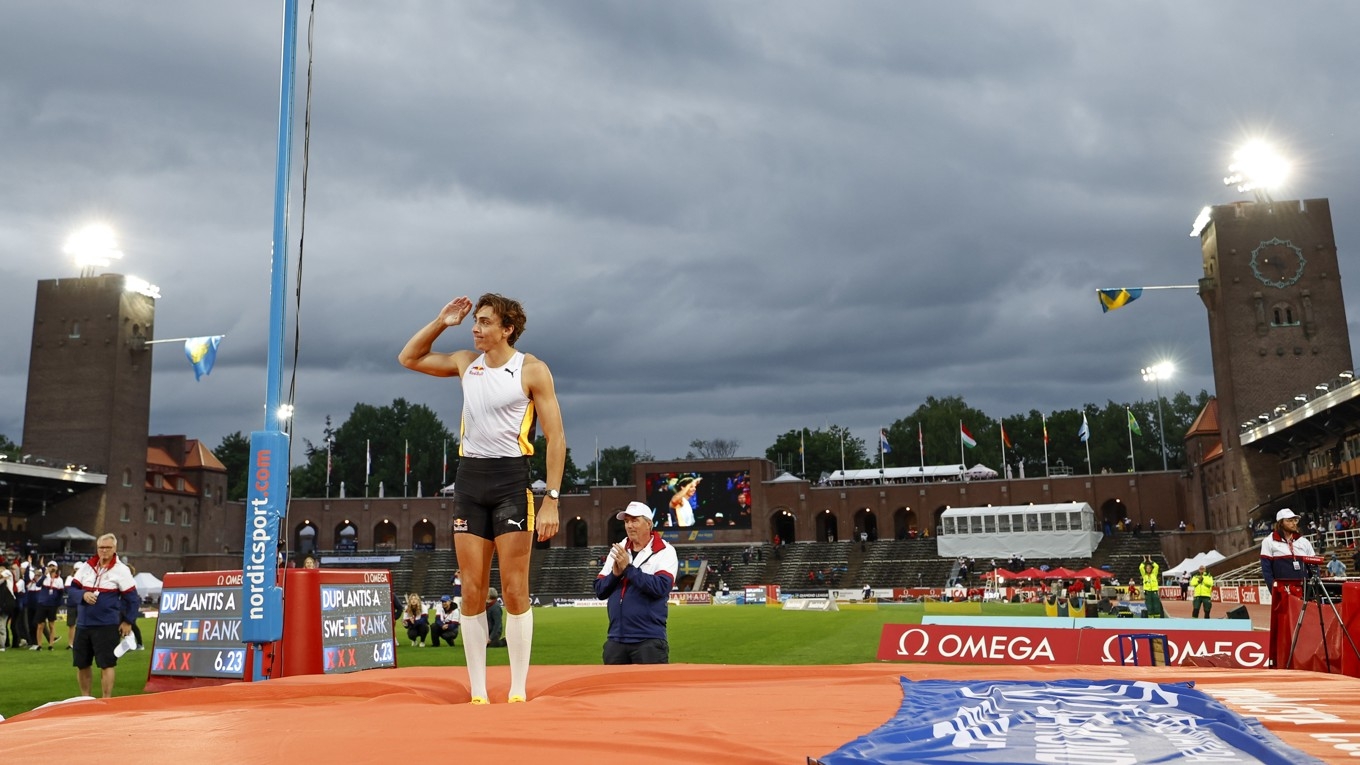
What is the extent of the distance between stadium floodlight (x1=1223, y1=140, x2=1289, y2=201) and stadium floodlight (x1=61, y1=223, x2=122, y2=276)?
7519 centimetres

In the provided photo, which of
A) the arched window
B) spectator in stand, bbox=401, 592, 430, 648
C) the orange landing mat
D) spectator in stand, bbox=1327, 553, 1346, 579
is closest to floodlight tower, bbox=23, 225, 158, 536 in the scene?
spectator in stand, bbox=401, 592, 430, 648

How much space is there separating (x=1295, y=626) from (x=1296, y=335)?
197 feet

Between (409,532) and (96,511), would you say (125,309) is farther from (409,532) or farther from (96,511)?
(409,532)

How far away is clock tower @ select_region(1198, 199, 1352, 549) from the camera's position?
192 feet

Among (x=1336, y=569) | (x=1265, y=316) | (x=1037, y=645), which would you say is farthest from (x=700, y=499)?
(x=1037, y=645)

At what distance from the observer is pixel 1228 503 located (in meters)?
60.5

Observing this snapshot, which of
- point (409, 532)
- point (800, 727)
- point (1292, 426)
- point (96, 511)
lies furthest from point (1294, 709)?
point (409, 532)

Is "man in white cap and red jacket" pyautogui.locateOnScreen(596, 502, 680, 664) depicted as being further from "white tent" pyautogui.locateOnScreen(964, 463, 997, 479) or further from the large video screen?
"white tent" pyautogui.locateOnScreen(964, 463, 997, 479)

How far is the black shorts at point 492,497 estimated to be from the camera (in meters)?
5.63

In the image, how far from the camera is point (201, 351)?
4991 centimetres

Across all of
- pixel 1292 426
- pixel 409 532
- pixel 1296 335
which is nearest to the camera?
pixel 1292 426

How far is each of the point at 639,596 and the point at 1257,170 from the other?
6760cm

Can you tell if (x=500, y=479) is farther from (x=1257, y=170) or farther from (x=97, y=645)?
(x=1257, y=170)

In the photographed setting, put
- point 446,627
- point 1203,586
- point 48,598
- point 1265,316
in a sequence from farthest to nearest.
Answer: point 1265,316 < point 1203,586 < point 446,627 < point 48,598
